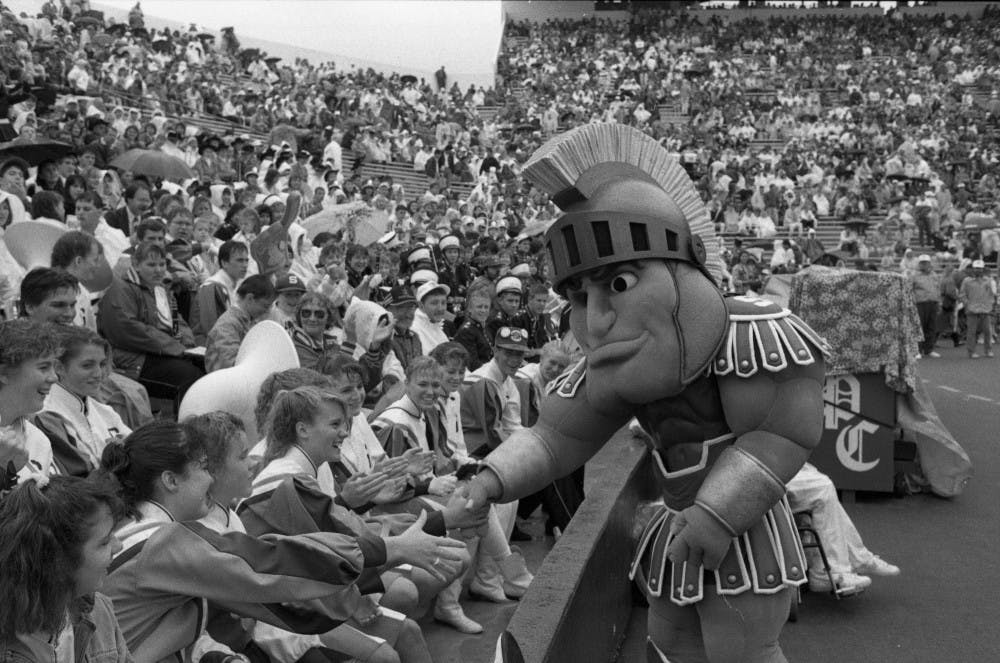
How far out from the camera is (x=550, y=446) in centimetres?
349

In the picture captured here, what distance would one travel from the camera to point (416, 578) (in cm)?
489

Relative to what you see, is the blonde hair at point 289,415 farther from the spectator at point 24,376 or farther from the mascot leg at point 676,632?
the mascot leg at point 676,632

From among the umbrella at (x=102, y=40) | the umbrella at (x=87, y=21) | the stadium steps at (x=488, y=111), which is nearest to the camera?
the umbrella at (x=102, y=40)

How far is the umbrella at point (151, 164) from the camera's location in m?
12.7

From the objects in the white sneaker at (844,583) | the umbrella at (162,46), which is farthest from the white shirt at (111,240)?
the umbrella at (162,46)

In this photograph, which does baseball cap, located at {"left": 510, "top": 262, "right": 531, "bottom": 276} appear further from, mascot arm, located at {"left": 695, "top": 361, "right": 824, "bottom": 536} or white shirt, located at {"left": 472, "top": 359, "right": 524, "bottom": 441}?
mascot arm, located at {"left": 695, "top": 361, "right": 824, "bottom": 536}

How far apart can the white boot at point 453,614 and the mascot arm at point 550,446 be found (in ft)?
7.92

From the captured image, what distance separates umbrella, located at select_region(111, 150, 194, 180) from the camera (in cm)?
1274

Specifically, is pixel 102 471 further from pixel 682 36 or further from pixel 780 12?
pixel 780 12

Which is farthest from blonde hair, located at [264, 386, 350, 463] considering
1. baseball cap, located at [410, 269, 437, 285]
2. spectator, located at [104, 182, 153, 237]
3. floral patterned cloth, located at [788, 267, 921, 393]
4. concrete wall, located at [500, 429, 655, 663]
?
spectator, located at [104, 182, 153, 237]

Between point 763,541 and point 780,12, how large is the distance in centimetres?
5126

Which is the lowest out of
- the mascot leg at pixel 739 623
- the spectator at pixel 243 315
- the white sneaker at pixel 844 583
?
the white sneaker at pixel 844 583

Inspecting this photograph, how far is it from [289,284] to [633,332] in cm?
444

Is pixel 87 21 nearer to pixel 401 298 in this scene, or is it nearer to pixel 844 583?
pixel 401 298
